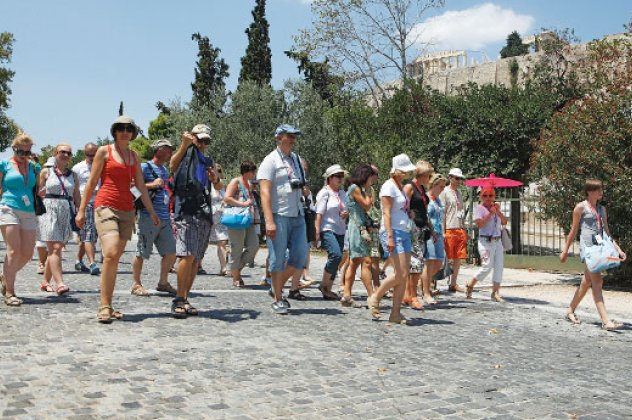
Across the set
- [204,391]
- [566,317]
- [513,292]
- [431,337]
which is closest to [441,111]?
[513,292]

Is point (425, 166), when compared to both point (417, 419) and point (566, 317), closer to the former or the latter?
point (566, 317)

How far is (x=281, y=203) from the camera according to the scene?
7516 millimetres

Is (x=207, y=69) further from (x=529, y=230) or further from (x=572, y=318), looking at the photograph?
(x=572, y=318)

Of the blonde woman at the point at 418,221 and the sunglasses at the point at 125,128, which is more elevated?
the sunglasses at the point at 125,128

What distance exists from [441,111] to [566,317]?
46.0ft

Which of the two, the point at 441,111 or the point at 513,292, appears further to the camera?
the point at 441,111

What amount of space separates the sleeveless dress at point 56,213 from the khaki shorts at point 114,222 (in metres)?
2.14

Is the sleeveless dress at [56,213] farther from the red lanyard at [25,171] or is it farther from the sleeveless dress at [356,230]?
the sleeveless dress at [356,230]

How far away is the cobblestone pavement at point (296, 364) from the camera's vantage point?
4.27 metres

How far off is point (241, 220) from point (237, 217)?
73 mm

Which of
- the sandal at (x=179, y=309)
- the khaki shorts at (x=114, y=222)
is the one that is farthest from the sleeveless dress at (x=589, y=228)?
the khaki shorts at (x=114, y=222)

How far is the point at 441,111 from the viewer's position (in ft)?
71.7

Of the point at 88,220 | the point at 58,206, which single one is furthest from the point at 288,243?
the point at 88,220

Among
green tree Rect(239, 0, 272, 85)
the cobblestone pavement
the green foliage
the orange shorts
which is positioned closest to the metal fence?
the green foliage
